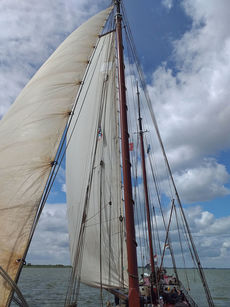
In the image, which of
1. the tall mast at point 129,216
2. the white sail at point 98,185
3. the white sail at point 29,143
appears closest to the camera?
the white sail at point 29,143

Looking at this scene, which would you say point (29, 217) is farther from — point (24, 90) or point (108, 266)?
point (108, 266)

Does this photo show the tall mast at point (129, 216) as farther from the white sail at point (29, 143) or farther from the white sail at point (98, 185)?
the white sail at point (98, 185)

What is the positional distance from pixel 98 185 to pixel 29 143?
18.5ft

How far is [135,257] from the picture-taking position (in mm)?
6367

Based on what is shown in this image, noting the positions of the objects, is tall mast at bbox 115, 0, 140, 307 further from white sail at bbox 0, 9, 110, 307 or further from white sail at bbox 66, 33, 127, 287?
white sail at bbox 66, 33, 127, 287

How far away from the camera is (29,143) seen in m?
6.10

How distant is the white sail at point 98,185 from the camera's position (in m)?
10.1

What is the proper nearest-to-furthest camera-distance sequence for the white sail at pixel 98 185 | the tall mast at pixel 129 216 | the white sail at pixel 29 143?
1. the white sail at pixel 29 143
2. the tall mast at pixel 129 216
3. the white sail at pixel 98 185

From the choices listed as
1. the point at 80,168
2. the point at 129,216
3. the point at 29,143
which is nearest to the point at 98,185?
the point at 80,168

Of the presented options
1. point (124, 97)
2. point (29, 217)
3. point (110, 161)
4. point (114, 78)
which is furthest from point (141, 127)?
point (29, 217)

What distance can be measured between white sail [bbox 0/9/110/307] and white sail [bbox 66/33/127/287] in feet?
5.84

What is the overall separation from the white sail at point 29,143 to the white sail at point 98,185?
1779 mm

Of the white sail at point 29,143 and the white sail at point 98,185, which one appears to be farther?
the white sail at point 98,185

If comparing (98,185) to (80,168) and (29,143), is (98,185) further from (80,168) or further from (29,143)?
(29,143)
